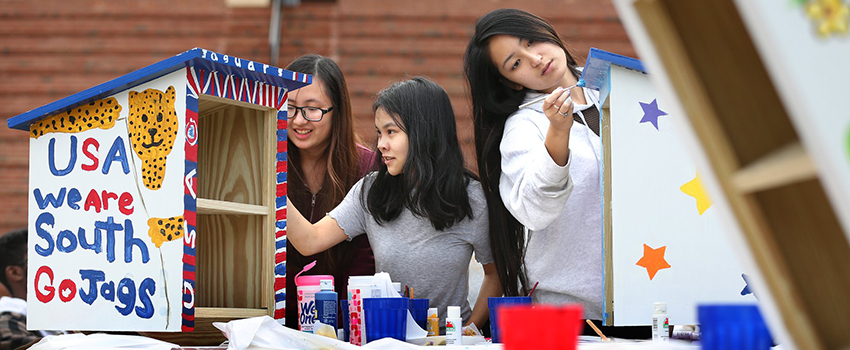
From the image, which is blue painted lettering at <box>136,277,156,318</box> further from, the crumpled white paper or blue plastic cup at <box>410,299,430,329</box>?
blue plastic cup at <box>410,299,430,329</box>

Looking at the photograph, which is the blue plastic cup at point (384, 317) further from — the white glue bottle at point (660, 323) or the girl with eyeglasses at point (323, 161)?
the girl with eyeglasses at point (323, 161)

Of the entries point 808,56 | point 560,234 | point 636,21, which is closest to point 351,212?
point 560,234

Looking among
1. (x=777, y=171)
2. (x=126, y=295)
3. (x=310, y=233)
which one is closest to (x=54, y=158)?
(x=126, y=295)

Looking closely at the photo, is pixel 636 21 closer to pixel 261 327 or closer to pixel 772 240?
pixel 772 240

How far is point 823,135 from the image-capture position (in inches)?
23.7

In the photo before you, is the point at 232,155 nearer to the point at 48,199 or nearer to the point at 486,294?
the point at 48,199

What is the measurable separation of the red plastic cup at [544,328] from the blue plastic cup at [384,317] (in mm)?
909

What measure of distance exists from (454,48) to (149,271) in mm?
4005

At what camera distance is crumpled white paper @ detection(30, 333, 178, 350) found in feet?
5.06

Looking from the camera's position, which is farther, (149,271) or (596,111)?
(596,111)

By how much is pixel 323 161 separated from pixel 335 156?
2.4 inches

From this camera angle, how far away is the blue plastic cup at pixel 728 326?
82cm

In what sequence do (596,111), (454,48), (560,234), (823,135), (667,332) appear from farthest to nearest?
1. (454,48)
2. (596,111)
3. (560,234)
4. (667,332)
5. (823,135)

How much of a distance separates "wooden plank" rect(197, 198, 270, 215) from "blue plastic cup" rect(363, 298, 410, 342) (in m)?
0.46
